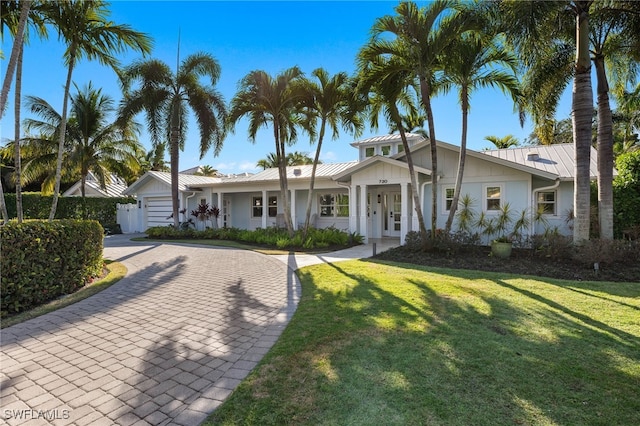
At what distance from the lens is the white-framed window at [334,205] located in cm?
1798

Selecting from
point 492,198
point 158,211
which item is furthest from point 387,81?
point 158,211

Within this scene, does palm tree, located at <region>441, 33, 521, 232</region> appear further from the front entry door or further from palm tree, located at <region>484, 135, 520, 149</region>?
palm tree, located at <region>484, 135, 520, 149</region>

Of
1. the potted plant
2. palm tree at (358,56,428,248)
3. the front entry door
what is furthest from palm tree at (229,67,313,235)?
the potted plant

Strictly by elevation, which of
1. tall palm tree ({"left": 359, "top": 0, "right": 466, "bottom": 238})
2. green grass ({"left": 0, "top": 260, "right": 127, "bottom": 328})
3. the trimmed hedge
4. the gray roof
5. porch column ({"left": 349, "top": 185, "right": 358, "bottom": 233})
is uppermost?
tall palm tree ({"left": 359, "top": 0, "right": 466, "bottom": 238})

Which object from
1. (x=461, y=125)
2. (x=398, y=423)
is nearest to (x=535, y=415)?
(x=398, y=423)

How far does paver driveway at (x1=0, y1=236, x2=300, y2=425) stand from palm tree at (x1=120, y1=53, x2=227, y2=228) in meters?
11.6

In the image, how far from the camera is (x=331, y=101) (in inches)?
510

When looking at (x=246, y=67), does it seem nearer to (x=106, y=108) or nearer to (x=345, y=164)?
(x=345, y=164)

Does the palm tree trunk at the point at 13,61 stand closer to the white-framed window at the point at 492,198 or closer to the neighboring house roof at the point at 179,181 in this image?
the white-framed window at the point at 492,198

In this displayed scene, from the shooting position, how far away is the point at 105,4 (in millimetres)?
7645

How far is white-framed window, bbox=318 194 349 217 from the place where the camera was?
1798 centimetres

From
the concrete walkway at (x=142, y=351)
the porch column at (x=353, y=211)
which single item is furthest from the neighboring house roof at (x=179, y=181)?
the concrete walkway at (x=142, y=351)

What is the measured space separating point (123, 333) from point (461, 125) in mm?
11021

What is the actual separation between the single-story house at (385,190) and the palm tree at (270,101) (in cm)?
343
